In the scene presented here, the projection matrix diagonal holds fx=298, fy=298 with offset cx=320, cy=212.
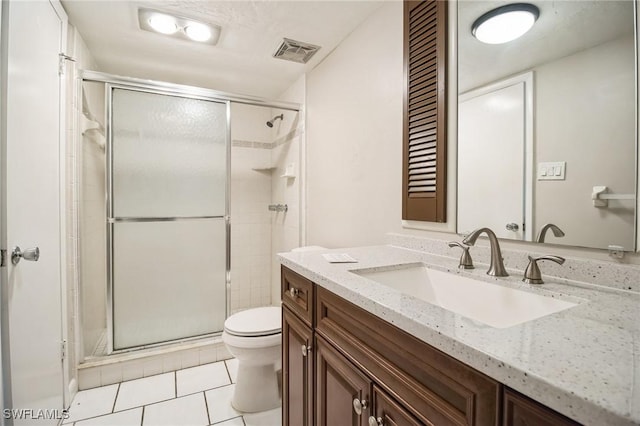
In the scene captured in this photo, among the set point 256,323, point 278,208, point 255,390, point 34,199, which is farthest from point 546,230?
point 278,208

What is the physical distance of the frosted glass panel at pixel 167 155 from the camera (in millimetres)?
2045

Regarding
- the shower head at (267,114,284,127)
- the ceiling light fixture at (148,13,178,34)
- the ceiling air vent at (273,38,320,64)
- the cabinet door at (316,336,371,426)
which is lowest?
the cabinet door at (316,336,371,426)

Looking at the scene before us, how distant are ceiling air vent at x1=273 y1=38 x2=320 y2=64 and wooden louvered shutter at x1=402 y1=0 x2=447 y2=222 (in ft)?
2.76

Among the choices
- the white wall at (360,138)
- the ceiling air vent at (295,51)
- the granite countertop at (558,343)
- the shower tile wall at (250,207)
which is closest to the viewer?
the granite countertop at (558,343)

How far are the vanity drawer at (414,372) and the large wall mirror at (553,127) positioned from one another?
0.66 metres

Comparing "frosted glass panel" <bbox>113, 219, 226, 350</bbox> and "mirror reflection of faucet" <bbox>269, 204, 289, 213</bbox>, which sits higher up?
"mirror reflection of faucet" <bbox>269, 204, 289, 213</bbox>

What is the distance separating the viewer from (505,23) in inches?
43.5

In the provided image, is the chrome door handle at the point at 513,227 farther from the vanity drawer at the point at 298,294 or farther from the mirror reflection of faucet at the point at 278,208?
the mirror reflection of faucet at the point at 278,208

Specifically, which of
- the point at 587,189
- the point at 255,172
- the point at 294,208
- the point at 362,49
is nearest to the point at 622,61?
the point at 587,189

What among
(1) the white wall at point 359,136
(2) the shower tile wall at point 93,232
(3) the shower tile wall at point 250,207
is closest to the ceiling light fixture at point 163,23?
(2) the shower tile wall at point 93,232

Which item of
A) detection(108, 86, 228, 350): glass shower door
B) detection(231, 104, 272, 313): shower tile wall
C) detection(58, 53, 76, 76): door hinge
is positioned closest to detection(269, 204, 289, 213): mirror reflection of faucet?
detection(231, 104, 272, 313): shower tile wall

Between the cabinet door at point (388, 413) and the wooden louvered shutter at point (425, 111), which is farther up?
the wooden louvered shutter at point (425, 111)

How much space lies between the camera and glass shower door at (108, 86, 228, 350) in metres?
2.04

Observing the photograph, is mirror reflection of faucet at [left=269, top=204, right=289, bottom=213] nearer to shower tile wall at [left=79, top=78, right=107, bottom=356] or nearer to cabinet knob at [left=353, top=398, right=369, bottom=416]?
shower tile wall at [left=79, top=78, right=107, bottom=356]
